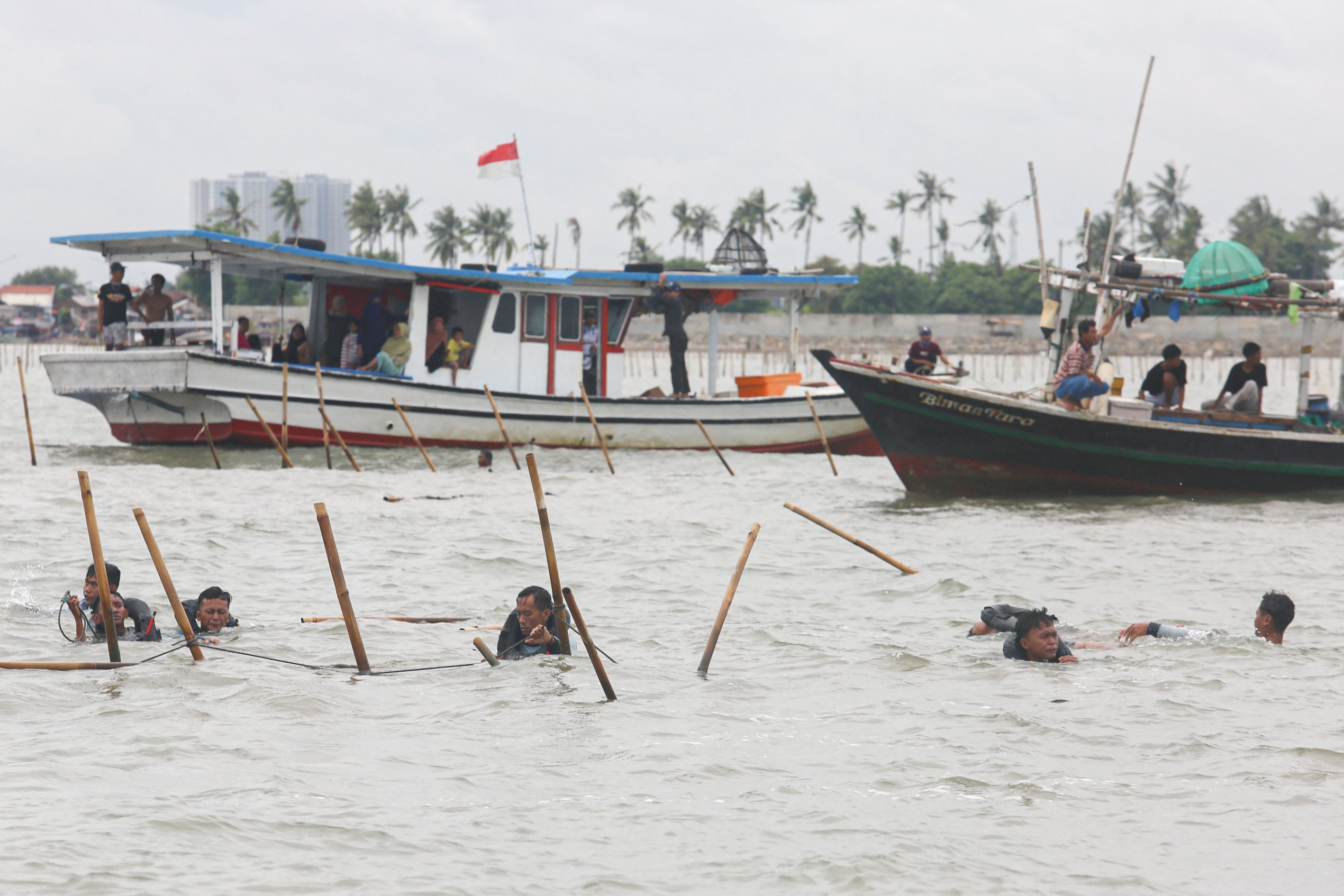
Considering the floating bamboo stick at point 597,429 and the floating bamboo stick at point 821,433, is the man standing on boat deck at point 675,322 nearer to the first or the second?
the floating bamboo stick at point 597,429

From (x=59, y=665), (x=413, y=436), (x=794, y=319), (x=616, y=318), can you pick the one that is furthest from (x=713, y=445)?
(x=59, y=665)

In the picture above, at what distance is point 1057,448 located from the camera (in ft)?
48.1

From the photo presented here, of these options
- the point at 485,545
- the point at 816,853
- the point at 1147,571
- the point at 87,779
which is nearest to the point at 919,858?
the point at 816,853

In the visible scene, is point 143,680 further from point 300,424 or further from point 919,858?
point 300,424

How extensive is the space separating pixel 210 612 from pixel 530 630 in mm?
2117

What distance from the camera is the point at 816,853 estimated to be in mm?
5402

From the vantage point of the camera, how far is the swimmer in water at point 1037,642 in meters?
8.29

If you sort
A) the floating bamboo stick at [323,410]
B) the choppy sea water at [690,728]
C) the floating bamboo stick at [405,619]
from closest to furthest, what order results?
the choppy sea water at [690,728] → the floating bamboo stick at [405,619] → the floating bamboo stick at [323,410]

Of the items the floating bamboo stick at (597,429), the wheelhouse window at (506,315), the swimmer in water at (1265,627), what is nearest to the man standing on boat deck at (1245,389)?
the swimmer in water at (1265,627)

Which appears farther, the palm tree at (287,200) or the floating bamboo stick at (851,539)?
the palm tree at (287,200)

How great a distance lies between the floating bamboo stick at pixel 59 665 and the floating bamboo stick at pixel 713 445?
35.8 ft

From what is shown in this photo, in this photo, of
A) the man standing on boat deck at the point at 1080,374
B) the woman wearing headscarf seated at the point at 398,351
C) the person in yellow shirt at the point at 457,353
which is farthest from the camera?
the person in yellow shirt at the point at 457,353

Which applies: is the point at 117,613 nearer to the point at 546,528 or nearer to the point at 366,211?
the point at 546,528

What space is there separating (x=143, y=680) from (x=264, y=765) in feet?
5.95
